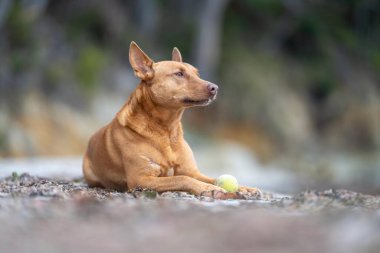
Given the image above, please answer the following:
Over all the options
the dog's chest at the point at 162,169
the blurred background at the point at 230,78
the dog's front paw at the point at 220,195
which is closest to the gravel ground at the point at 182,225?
the dog's front paw at the point at 220,195

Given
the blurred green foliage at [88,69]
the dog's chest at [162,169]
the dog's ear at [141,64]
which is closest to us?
the dog's chest at [162,169]

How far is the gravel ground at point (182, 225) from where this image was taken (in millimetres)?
4664

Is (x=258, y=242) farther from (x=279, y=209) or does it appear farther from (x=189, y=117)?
(x=189, y=117)

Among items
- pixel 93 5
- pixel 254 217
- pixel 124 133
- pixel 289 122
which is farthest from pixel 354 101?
pixel 254 217

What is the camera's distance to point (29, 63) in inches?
904

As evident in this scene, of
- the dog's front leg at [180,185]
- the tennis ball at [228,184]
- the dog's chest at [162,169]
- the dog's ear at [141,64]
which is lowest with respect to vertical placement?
the dog's front leg at [180,185]

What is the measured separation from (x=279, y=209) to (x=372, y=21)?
27.1m

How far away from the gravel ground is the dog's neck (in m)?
1.79

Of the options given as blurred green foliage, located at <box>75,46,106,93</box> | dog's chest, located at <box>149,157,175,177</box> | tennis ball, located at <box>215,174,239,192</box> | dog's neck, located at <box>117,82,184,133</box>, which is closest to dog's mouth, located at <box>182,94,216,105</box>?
dog's neck, located at <box>117,82,184,133</box>

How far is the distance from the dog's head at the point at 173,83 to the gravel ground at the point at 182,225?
71.8 inches

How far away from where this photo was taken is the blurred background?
22.9m

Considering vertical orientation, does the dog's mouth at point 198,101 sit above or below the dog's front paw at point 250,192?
above

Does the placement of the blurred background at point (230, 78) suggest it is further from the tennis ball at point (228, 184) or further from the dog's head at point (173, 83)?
the tennis ball at point (228, 184)

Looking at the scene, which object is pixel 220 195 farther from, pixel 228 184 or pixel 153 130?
pixel 153 130
